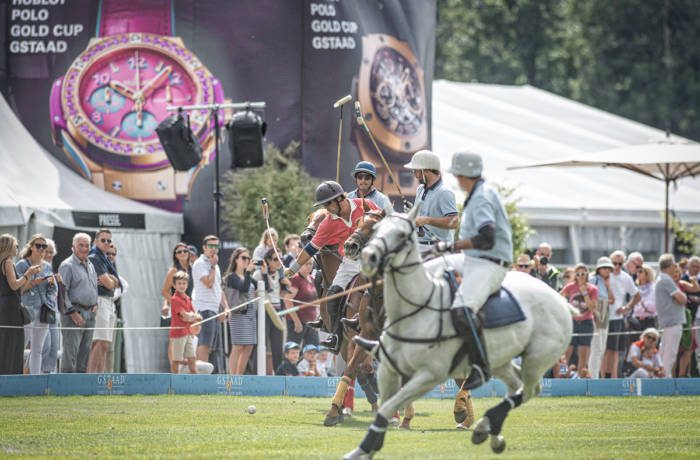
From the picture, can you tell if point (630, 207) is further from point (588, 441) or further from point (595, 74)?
point (595, 74)

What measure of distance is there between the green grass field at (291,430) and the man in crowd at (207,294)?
251 cm

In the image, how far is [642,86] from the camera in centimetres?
6969

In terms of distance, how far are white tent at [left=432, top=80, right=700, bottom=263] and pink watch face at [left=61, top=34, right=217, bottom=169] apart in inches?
331

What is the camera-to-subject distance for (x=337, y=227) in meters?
14.5

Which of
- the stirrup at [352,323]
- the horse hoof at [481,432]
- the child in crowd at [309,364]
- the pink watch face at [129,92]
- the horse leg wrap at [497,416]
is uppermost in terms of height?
the pink watch face at [129,92]

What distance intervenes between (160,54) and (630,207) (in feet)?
45.4

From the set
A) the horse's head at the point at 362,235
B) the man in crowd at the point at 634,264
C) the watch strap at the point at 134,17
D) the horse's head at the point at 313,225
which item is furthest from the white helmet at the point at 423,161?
the watch strap at the point at 134,17

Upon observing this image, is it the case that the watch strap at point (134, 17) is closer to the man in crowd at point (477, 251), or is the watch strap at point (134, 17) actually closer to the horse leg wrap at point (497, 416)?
the man in crowd at point (477, 251)

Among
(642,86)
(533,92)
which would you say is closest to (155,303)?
(533,92)

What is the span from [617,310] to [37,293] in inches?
392

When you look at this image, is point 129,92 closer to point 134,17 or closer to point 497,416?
point 134,17

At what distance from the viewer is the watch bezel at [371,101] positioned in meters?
26.0

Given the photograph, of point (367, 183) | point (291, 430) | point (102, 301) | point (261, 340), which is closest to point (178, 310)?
point (102, 301)

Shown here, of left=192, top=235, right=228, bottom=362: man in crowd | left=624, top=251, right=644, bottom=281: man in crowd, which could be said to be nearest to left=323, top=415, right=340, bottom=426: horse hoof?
left=192, top=235, right=228, bottom=362: man in crowd
